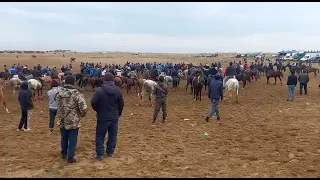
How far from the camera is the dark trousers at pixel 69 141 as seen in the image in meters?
7.25

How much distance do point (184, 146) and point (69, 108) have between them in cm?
349

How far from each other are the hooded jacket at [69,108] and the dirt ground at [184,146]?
3.20 ft

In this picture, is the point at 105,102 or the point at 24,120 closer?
the point at 105,102

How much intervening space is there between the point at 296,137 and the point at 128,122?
602 cm

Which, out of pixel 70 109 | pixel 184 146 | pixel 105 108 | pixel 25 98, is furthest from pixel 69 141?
pixel 25 98

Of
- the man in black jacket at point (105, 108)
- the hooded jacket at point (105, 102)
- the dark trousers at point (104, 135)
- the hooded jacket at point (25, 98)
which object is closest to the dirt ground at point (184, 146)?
the dark trousers at point (104, 135)

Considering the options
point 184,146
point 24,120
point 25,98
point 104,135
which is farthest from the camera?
point 24,120

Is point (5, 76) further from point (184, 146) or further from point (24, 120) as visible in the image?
point (184, 146)

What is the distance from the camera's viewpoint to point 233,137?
9977mm

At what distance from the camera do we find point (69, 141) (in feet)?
23.9

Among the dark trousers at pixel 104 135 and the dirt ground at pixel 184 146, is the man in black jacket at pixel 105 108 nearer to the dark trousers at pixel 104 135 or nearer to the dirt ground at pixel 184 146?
the dark trousers at pixel 104 135

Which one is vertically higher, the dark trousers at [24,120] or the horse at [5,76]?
the horse at [5,76]

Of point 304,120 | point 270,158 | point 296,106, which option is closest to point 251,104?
point 296,106

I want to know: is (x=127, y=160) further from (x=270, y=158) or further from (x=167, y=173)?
(x=270, y=158)
